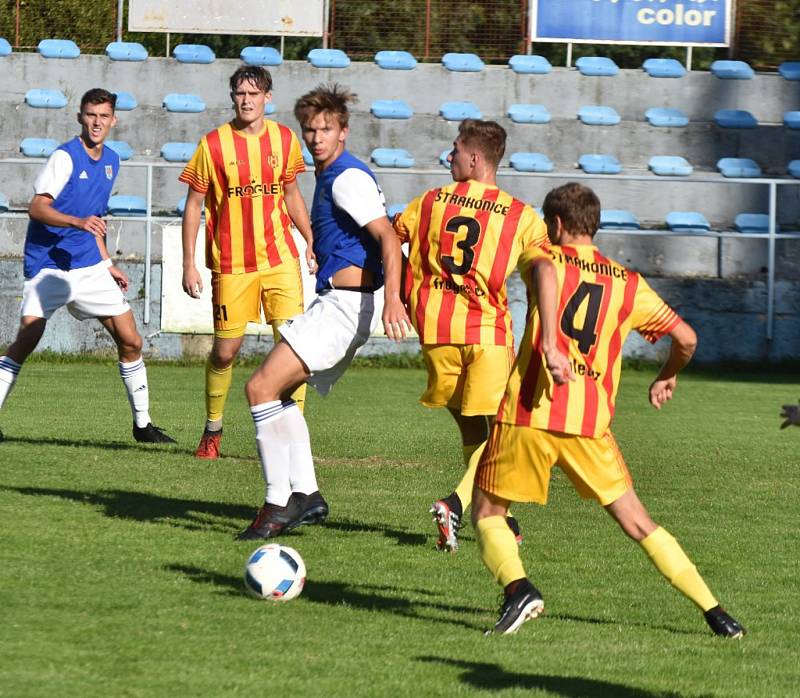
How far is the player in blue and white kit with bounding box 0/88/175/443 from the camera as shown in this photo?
8.84 metres

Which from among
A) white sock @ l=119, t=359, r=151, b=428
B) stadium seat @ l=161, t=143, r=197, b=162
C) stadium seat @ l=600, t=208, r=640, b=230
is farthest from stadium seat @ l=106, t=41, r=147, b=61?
white sock @ l=119, t=359, r=151, b=428

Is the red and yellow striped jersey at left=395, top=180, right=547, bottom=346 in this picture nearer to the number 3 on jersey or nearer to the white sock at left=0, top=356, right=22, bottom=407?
the number 3 on jersey

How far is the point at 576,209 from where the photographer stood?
474 cm

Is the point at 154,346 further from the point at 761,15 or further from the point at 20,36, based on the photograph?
the point at 761,15

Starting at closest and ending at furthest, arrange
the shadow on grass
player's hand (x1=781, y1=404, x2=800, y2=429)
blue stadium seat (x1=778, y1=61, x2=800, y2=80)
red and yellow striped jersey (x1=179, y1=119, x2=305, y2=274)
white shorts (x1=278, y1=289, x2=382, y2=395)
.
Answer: player's hand (x1=781, y1=404, x2=800, y2=429) < the shadow on grass < white shorts (x1=278, y1=289, x2=382, y2=395) < red and yellow striped jersey (x1=179, y1=119, x2=305, y2=274) < blue stadium seat (x1=778, y1=61, x2=800, y2=80)

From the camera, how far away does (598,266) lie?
4.73 metres

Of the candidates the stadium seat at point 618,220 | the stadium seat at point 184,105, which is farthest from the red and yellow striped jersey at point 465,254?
the stadium seat at point 184,105

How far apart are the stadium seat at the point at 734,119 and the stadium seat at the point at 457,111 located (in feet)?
10.6

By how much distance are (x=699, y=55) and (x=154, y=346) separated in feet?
46.9

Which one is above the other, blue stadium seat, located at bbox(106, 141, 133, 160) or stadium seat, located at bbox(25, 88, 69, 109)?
stadium seat, located at bbox(25, 88, 69, 109)

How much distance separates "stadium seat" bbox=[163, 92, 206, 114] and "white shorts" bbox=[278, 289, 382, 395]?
12517mm

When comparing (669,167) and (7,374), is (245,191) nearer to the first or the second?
(7,374)

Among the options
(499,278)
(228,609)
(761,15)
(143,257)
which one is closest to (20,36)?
(143,257)

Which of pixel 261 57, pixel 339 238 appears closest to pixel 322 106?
pixel 339 238
